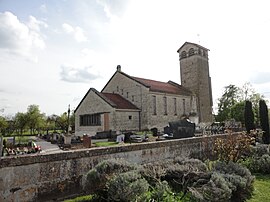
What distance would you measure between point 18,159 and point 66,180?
4.78 ft

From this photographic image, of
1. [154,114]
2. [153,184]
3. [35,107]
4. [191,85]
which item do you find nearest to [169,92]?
[154,114]

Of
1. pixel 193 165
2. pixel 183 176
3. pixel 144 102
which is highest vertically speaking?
pixel 144 102

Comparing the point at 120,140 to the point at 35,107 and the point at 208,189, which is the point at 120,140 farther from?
the point at 35,107

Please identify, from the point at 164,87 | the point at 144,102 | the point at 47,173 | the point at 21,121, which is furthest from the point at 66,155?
the point at 21,121

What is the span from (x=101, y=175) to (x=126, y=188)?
34.7 inches

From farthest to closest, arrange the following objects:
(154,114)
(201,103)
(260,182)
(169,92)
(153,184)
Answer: (201,103), (169,92), (154,114), (260,182), (153,184)

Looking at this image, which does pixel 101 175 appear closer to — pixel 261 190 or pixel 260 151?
pixel 261 190

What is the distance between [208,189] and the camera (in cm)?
575

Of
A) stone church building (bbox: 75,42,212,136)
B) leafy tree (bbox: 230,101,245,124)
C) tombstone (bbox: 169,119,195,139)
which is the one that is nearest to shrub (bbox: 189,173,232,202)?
tombstone (bbox: 169,119,195,139)

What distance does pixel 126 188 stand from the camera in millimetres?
4938

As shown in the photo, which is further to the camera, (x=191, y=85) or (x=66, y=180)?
(x=191, y=85)

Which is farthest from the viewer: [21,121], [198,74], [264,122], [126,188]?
[21,121]

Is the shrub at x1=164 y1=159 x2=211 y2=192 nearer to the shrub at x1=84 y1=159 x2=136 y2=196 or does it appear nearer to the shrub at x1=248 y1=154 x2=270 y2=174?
the shrub at x1=84 y1=159 x2=136 y2=196

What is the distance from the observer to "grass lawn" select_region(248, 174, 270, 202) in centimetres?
647
